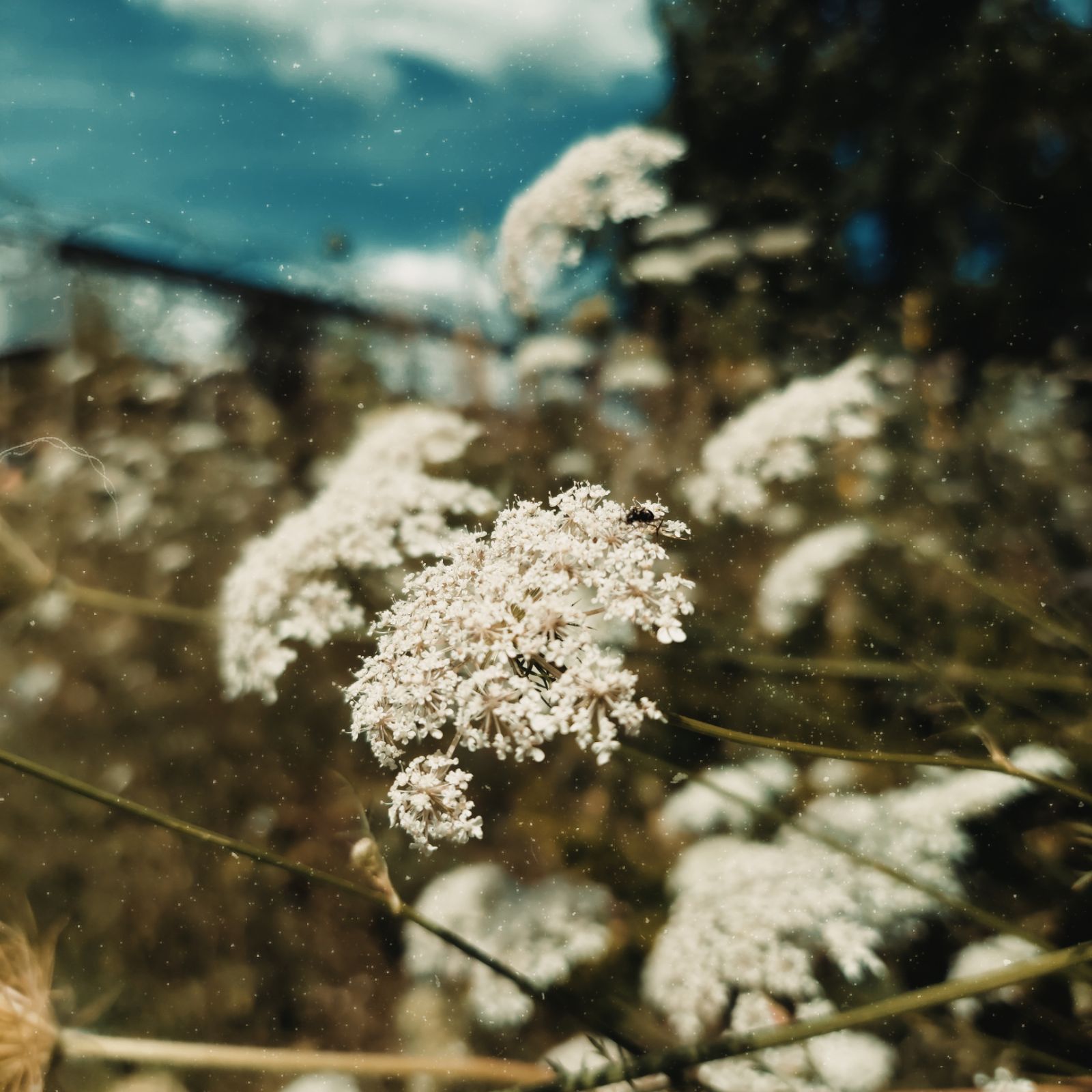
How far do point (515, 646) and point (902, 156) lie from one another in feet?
6.47

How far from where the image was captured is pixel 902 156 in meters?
2.06

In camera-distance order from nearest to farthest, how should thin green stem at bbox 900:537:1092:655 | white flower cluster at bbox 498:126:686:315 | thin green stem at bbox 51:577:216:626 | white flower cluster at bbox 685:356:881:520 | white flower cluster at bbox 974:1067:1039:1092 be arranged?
white flower cluster at bbox 974:1067:1039:1092 < thin green stem at bbox 900:537:1092:655 < thin green stem at bbox 51:577:216:626 < white flower cluster at bbox 685:356:881:520 < white flower cluster at bbox 498:126:686:315

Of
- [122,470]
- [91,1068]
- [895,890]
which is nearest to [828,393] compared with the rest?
[895,890]

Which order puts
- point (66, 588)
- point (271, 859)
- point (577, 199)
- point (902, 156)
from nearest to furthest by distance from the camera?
point (271, 859) → point (66, 588) → point (577, 199) → point (902, 156)

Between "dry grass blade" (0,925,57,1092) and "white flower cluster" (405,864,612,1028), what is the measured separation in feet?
2.03

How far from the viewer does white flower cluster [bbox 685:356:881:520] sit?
1531 millimetres

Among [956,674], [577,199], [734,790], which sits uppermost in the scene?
[577,199]

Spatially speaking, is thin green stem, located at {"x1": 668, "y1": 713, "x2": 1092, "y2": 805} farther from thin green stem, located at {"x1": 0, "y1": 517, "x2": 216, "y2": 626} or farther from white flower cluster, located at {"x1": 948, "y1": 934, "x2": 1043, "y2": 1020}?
thin green stem, located at {"x1": 0, "y1": 517, "x2": 216, "y2": 626}

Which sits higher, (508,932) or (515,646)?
(515,646)

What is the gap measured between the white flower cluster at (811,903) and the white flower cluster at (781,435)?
1.98 feet

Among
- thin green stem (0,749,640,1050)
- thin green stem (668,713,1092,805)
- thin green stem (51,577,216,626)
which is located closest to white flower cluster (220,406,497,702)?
thin green stem (51,577,216,626)

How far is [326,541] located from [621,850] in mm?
858

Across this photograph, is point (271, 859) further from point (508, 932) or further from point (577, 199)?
point (577, 199)

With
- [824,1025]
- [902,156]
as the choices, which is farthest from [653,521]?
[902,156]
